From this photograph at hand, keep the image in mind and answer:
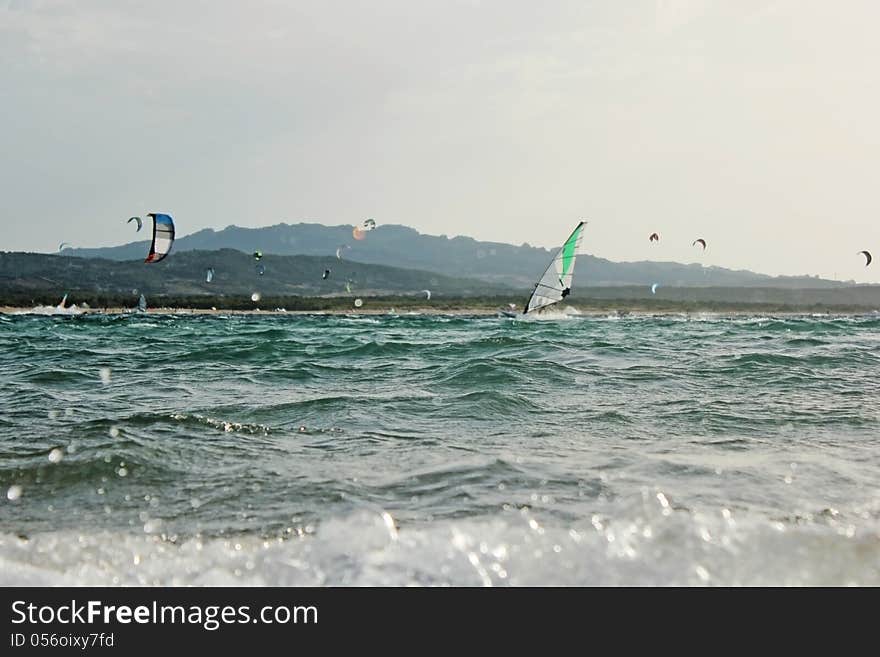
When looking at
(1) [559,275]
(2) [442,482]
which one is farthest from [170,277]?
(2) [442,482]

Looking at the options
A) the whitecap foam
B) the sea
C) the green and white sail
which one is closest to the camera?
the whitecap foam

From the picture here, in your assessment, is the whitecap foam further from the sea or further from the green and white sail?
the green and white sail

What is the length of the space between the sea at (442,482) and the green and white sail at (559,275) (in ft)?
113

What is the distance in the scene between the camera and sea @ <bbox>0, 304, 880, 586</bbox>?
459cm

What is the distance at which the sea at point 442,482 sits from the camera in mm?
4594

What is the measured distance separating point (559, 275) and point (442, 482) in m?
45.2

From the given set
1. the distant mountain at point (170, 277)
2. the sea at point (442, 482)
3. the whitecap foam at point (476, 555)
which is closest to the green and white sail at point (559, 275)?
the sea at point (442, 482)

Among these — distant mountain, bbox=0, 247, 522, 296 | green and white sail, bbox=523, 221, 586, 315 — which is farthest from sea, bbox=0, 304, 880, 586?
distant mountain, bbox=0, 247, 522, 296

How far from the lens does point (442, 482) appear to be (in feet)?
20.9

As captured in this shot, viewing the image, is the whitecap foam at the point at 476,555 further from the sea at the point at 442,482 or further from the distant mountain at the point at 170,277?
the distant mountain at the point at 170,277

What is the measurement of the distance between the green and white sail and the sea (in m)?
34.4
